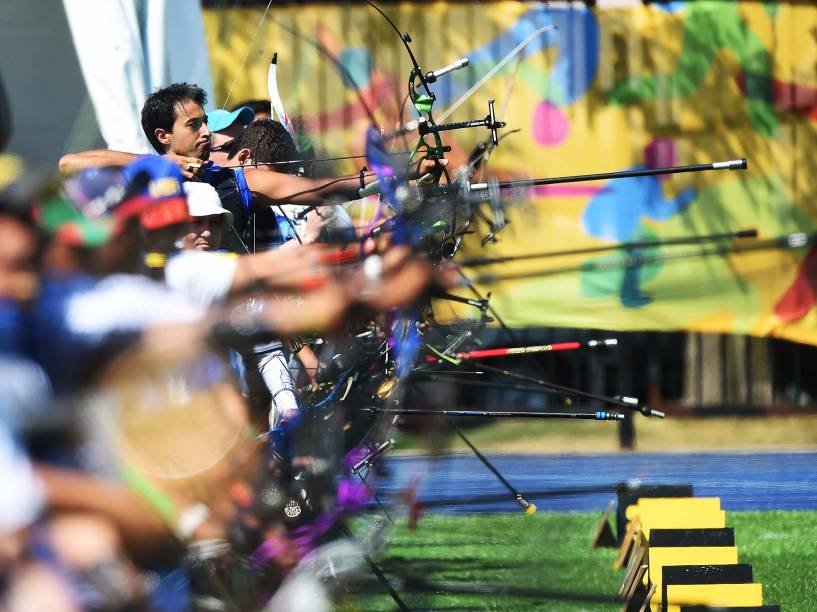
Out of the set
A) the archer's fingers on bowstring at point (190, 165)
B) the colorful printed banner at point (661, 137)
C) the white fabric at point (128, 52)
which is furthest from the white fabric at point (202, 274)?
the colorful printed banner at point (661, 137)

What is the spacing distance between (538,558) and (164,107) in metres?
1.89

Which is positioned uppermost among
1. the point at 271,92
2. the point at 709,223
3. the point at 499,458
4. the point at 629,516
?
the point at 271,92

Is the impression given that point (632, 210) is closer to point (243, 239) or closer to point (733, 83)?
point (733, 83)

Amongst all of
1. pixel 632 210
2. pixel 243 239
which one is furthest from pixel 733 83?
pixel 243 239

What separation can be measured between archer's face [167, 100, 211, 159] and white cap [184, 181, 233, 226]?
0.56 m

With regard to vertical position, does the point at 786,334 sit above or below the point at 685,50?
below

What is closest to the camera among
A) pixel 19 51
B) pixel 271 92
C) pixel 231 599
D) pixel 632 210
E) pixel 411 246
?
pixel 411 246

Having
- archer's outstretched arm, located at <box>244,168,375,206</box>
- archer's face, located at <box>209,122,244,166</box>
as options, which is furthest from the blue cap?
archer's outstretched arm, located at <box>244,168,375,206</box>

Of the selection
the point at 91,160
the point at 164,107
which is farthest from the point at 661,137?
the point at 91,160

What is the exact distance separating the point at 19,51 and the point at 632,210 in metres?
3.97

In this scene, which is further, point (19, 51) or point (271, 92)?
point (19, 51)

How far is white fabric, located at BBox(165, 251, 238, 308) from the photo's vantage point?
295cm

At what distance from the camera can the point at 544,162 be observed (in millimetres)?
9562

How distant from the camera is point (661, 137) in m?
9.66
